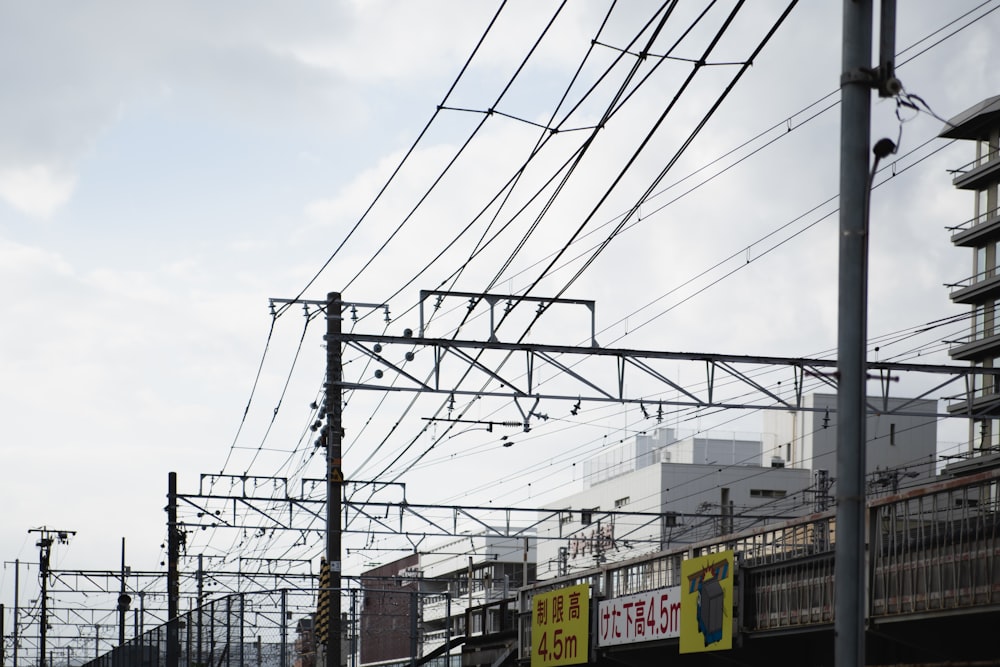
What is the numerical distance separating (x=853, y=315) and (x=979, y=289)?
66.1 meters

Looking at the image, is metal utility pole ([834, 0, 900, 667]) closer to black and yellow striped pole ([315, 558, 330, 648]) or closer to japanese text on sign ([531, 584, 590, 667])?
japanese text on sign ([531, 584, 590, 667])

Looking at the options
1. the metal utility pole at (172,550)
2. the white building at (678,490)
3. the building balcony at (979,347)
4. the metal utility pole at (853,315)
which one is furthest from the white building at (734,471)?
the metal utility pole at (853,315)

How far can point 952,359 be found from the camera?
246 ft

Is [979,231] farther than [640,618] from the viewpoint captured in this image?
Yes

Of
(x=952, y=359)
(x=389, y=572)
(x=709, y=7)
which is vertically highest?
(x=952, y=359)

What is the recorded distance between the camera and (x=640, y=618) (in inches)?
807

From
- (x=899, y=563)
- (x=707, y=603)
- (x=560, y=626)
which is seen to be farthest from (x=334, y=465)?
(x=899, y=563)

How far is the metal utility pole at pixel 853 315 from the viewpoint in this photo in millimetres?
7227

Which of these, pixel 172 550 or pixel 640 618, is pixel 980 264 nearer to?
pixel 172 550

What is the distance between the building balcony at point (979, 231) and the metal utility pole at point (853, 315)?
63.8 m

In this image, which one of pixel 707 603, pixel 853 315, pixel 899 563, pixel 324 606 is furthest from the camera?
pixel 324 606

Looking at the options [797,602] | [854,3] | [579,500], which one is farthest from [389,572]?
[854,3]

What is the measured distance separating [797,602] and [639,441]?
246 feet

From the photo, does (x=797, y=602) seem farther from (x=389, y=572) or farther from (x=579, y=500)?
(x=389, y=572)
